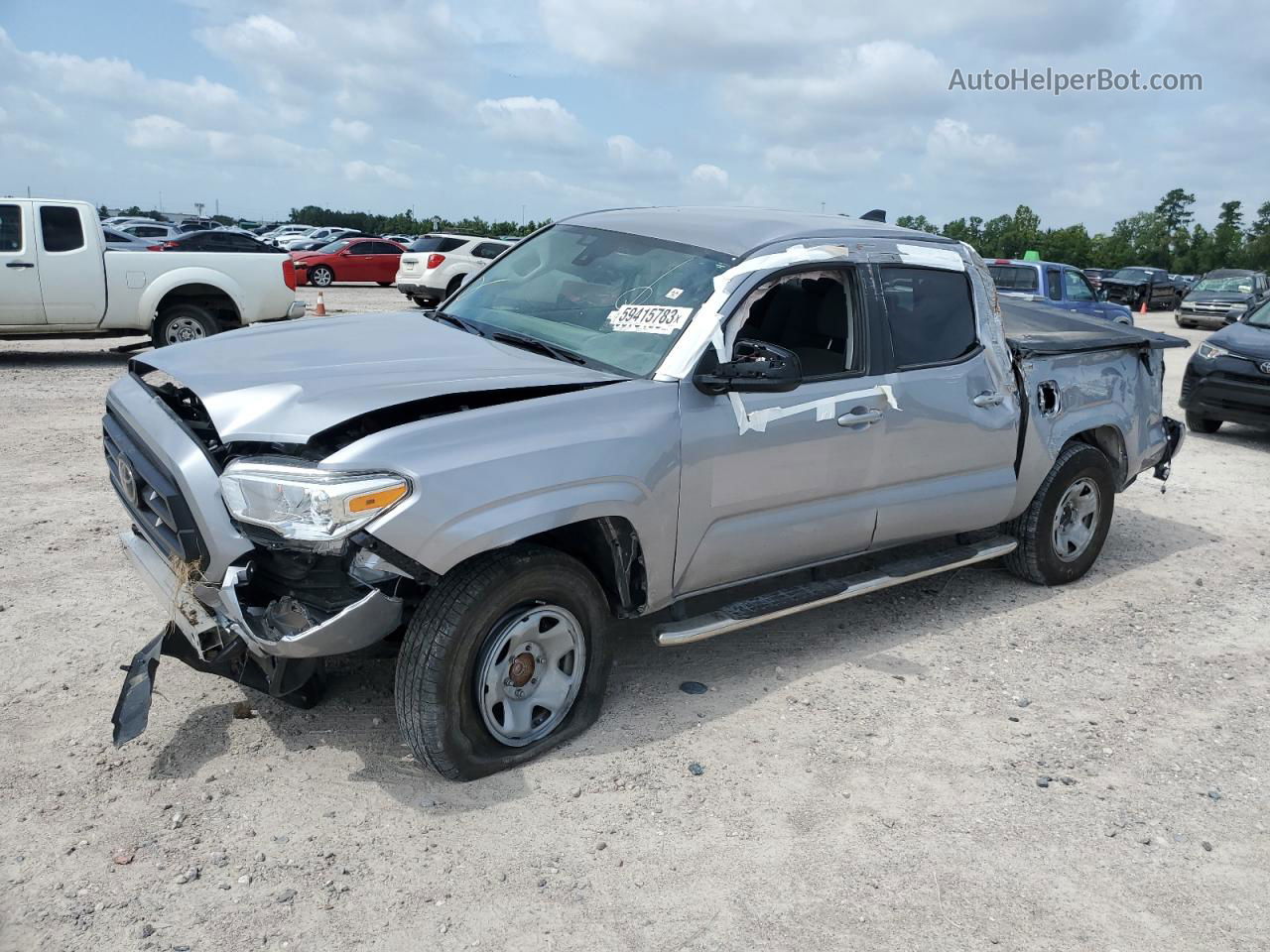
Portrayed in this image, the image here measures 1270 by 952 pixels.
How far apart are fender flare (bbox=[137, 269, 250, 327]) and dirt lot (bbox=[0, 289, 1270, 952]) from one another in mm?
7034

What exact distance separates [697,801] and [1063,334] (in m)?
3.80

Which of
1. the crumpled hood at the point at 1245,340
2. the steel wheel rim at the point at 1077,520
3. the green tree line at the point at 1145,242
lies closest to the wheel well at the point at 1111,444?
the steel wheel rim at the point at 1077,520

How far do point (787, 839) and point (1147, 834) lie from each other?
1293 millimetres

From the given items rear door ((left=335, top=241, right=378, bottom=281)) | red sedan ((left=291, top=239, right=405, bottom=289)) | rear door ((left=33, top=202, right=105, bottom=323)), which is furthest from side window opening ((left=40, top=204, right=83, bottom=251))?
rear door ((left=335, top=241, right=378, bottom=281))

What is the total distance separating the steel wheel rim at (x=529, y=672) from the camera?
Result: 368 centimetres

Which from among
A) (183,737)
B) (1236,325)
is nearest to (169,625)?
(183,737)

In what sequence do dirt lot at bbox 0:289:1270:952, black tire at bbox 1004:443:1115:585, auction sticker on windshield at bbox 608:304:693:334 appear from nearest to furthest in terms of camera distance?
1. dirt lot at bbox 0:289:1270:952
2. auction sticker on windshield at bbox 608:304:693:334
3. black tire at bbox 1004:443:1115:585

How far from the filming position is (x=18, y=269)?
1155cm

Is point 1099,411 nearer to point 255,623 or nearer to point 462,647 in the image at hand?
point 462,647

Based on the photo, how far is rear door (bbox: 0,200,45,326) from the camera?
37.9 ft

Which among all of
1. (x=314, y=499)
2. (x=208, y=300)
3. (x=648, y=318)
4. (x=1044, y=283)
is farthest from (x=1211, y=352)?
(x=208, y=300)

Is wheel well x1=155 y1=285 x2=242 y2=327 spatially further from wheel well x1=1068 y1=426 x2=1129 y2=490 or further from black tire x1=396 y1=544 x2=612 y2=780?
black tire x1=396 y1=544 x2=612 y2=780

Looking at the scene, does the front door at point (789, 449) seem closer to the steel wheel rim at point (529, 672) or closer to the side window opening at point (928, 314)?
the side window opening at point (928, 314)

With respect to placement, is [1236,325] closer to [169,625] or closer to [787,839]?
[787,839]
